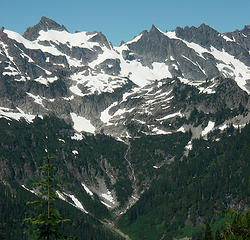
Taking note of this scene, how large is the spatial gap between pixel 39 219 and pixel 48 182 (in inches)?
101

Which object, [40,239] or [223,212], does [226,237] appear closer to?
[223,212]

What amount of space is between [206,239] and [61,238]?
110401mm

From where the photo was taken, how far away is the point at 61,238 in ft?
100

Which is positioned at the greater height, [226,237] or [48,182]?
[48,182]

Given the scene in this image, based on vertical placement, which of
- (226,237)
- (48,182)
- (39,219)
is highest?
(48,182)

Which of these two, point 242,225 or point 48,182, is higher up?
point 48,182

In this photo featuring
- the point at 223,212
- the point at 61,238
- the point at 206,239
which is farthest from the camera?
the point at 206,239

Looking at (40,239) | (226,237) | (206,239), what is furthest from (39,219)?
(206,239)

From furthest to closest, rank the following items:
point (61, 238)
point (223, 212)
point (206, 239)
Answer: point (206, 239) < point (61, 238) < point (223, 212)

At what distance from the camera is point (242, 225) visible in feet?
85.0

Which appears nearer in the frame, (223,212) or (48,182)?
(223,212)

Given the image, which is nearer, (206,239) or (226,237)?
(226,237)

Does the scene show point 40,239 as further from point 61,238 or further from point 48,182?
point 48,182

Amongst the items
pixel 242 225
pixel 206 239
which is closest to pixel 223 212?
pixel 242 225
